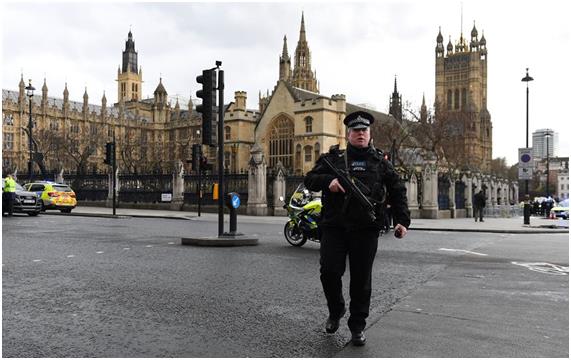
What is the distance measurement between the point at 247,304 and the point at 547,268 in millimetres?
5903

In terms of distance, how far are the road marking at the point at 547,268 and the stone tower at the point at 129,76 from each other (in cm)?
14255

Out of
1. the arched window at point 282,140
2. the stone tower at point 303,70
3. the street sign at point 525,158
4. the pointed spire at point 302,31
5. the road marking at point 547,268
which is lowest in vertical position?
the road marking at point 547,268

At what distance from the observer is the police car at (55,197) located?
26873 mm

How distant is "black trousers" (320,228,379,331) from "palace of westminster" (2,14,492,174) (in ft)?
114

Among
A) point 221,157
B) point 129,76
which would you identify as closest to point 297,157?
point 221,157

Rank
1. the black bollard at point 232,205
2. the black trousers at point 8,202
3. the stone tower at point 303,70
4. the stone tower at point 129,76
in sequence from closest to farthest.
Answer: the black bollard at point 232,205 < the black trousers at point 8,202 < the stone tower at point 303,70 < the stone tower at point 129,76

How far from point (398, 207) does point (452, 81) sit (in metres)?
123

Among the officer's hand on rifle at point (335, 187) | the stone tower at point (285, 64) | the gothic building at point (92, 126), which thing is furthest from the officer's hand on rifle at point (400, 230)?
the stone tower at point (285, 64)

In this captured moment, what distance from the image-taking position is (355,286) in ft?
15.1

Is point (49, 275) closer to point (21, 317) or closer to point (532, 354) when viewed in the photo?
point (21, 317)

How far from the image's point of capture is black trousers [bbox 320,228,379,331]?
4.52 metres

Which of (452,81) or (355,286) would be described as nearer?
(355,286)

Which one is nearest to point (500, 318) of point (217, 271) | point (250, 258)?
point (217, 271)

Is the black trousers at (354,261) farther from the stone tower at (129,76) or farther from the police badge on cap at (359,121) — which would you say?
the stone tower at (129,76)
